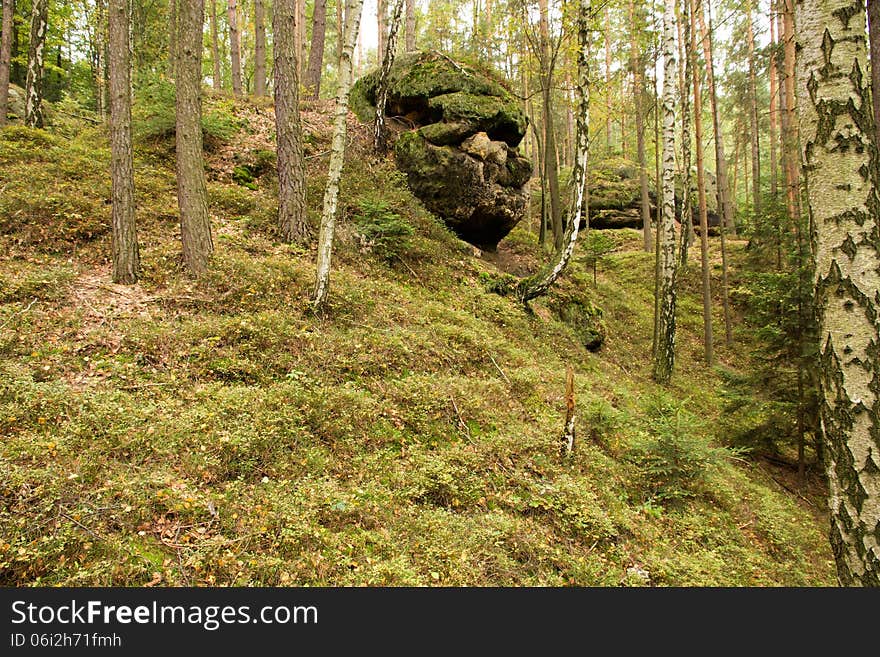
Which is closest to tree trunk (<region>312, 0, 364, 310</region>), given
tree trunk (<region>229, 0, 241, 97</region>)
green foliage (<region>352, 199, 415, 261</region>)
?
green foliage (<region>352, 199, 415, 261</region>)

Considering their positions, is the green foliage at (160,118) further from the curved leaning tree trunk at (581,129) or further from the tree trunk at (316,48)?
the curved leaning tree trunk at (581,129)

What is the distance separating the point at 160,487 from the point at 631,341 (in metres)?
14.2

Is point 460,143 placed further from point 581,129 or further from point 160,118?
point 160,118

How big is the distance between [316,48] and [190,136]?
12.5 meters

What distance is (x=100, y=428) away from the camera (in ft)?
15.3

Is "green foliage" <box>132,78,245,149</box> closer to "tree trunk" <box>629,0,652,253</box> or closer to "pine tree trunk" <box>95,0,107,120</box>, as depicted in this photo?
"pine tree trunk" <box>95,0,107,120</box>

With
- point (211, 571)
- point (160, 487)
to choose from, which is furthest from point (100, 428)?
point (211, 571)

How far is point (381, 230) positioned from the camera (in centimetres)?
1105

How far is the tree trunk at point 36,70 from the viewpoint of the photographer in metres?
13.2

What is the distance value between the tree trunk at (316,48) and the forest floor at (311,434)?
Answer: 31.1ft

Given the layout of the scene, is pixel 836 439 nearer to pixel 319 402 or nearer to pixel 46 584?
pixel 319 402

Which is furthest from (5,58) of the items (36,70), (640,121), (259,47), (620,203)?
(620,203)

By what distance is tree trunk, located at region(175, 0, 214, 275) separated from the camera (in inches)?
333

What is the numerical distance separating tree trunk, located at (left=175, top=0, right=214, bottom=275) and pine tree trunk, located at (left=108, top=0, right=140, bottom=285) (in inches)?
32.4
